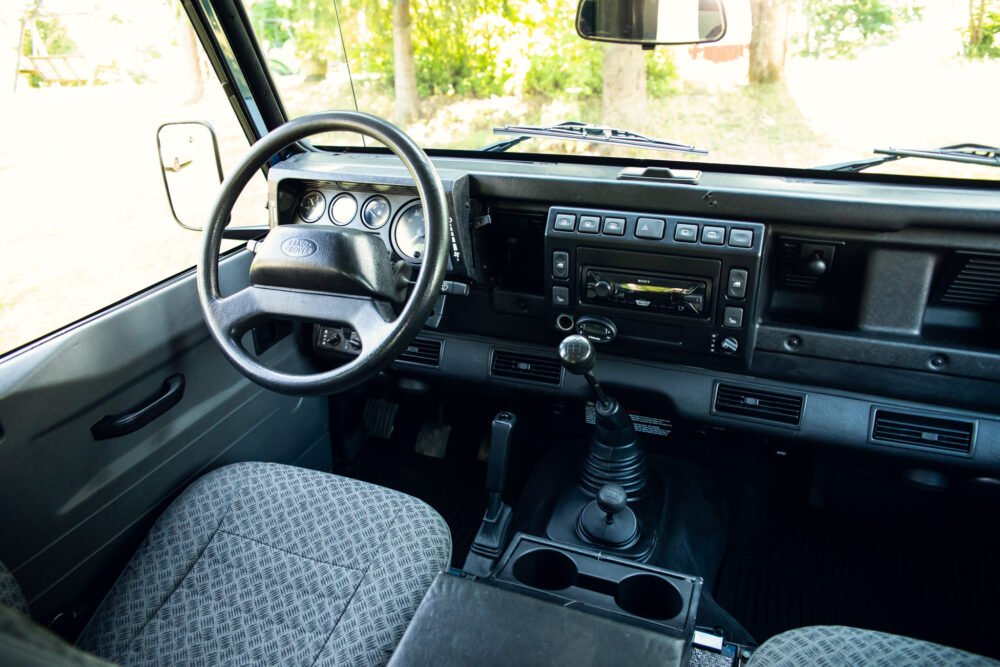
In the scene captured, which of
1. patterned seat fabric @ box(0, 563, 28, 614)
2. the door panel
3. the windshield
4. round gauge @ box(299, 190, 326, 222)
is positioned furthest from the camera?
round gauge @ box(299, 190, 326, 222)

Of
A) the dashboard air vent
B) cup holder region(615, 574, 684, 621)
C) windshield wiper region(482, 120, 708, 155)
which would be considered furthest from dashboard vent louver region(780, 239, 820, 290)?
cup holder region(615, 574, 684, 621)

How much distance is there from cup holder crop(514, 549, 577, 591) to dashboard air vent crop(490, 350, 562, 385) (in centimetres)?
66

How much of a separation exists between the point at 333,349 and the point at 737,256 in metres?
1.41

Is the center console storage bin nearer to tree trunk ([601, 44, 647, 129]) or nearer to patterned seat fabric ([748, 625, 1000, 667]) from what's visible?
patterned seat fabric ([748, 625, 1000, 667])

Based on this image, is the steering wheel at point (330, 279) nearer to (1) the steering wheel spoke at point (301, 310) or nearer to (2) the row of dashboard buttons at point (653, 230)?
(1) the steering wheel spoke at point (301, 310)

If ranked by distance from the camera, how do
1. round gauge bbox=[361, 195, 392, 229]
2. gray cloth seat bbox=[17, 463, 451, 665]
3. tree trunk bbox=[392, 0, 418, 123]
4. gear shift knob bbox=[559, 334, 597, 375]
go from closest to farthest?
gray cloth seat bbox=[17, 463, 451, 665] < gear shift knob bbox=[559, 334, 597, 375] < round gauge bbox=[361, 195, 392, 229] < tree trunk bbox=[392, 0, 418, 123]

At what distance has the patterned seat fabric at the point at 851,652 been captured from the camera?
1.33 m

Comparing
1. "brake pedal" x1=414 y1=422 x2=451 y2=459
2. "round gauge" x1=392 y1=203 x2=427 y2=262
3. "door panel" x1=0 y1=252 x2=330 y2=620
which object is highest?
"round gauge" x1=392 y1=203 x2=427 y2=262

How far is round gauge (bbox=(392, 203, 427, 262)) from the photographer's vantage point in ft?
6.88

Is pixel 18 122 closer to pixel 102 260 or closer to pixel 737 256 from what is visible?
pixel 102 260

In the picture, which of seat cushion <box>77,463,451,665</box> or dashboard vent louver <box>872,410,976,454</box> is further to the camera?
dashboard vent louver <box>872,410,976,454</box>

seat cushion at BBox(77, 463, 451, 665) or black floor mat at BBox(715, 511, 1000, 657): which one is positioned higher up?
seat cushion at BBox(77, 463, 451, 665)

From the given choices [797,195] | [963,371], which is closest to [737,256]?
[797,195]

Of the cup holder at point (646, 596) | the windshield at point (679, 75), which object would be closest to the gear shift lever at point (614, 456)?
the cup holder at point (646, 596)
